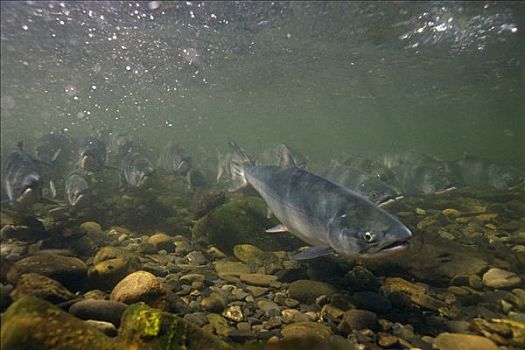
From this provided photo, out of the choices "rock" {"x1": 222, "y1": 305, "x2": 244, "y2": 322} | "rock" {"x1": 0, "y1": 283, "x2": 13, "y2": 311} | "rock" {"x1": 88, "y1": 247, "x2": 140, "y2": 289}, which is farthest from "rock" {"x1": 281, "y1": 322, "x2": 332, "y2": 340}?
"rock" {"x1": 0, "y1": 283, "x2": 13, "y2": 311}

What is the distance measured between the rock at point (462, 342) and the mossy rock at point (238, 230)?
3.38 metres

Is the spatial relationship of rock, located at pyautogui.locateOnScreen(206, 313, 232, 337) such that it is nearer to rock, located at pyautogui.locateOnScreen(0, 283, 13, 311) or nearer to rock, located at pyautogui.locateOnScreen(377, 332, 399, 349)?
rock, located at pyautogui.locateOnScreen(377, 332, 399, 349)

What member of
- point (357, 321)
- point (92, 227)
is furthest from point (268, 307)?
point (92, 227)

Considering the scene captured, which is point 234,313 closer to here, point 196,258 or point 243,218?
point 196,258

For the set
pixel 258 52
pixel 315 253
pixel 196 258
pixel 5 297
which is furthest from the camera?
pixel 258 52

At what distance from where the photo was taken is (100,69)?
25391mm

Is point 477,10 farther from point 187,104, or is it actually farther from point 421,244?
point 187,104

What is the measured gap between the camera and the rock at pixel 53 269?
3.63 meters

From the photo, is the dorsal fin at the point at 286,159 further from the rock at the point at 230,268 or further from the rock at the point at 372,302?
the rock at the point at 372,302

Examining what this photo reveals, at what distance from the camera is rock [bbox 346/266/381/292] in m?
4.69

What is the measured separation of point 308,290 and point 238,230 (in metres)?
2.42

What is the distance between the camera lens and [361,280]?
473 centimetres

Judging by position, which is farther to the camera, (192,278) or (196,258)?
(196,258)

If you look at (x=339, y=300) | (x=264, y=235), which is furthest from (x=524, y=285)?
(x=264, y=235)
